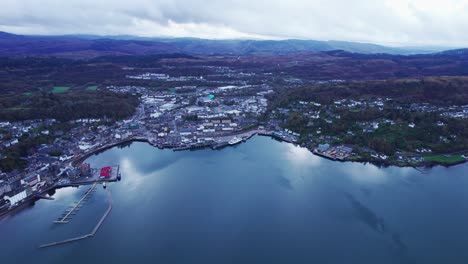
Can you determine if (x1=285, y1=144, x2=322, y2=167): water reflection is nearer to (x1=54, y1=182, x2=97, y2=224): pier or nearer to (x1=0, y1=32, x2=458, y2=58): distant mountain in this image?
(x1=54, y1=182, x2=97, y2=224): pier

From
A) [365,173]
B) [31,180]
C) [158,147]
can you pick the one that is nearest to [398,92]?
[365,173]

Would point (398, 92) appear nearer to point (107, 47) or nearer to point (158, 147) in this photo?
point (158, 147)

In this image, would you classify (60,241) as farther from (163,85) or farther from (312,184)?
(163,85)

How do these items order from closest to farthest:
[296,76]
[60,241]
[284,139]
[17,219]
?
[60,241] → [17,219] → [284,139] → [296,76]

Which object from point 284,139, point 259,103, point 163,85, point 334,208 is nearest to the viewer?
point 334,208

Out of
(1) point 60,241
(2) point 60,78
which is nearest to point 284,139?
(1) point 60,241

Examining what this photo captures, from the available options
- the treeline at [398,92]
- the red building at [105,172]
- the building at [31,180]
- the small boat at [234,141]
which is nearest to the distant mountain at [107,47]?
the treeline at [398,92]

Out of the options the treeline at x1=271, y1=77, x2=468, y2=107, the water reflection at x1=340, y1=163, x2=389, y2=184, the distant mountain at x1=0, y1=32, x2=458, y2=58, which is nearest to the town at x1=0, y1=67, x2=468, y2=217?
the water reflection at x1=340, y1=163, x2=389, y2=184

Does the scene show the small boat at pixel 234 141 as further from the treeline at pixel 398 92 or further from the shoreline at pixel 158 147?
the treeline at pixel 398 92
